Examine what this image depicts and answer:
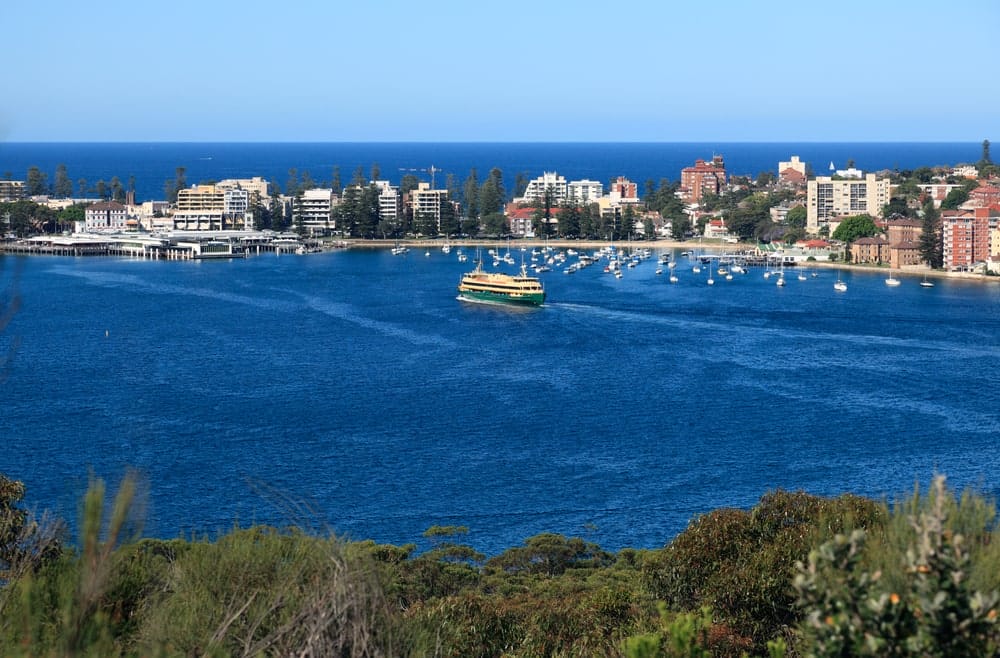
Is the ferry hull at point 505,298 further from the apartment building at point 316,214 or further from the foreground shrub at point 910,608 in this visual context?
the foreground shrub at point 910,608

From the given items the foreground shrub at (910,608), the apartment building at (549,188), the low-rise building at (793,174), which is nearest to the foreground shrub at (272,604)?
the foreground shrub at (910,608)

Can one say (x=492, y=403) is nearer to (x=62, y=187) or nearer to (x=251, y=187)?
(x=251, y=187)

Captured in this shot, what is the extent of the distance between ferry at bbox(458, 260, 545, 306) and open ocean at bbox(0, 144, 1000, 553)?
0.25 metres

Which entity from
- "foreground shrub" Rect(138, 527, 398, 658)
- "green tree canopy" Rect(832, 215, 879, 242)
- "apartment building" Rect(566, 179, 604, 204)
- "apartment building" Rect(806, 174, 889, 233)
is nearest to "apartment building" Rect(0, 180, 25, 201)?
"apartment building" Rect(566, 179, 604, 204)

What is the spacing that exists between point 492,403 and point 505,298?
5946mm

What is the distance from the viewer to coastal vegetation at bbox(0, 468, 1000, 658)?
1.73 meters

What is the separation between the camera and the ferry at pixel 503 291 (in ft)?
50.2

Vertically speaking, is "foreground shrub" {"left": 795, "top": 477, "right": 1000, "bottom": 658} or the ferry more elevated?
"foreground shrub" {"left": 795, "top": 477, "right": 1000, "bottom": 658}

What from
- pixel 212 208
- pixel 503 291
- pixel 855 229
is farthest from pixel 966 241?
pixel 212 208

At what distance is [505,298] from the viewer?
50.4 feet

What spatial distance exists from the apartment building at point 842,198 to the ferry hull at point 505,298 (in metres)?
10.4

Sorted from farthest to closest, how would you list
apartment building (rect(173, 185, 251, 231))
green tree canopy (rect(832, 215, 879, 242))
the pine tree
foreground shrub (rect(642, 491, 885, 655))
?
1. apartment building (rect(173, 185, 251, 231))
2. green tree canopy (rect(832, 215, 879, 242))
3. the pine tree
4. foreground shrub (rect(642, 491, 885, 655))

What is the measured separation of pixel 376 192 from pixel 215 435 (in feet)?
56.7

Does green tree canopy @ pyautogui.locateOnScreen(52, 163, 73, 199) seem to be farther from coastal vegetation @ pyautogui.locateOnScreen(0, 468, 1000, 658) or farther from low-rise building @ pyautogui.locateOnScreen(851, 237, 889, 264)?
coastal vegetation @ pyautogui.locateOnScreen(0, 468, 1000, 658)
